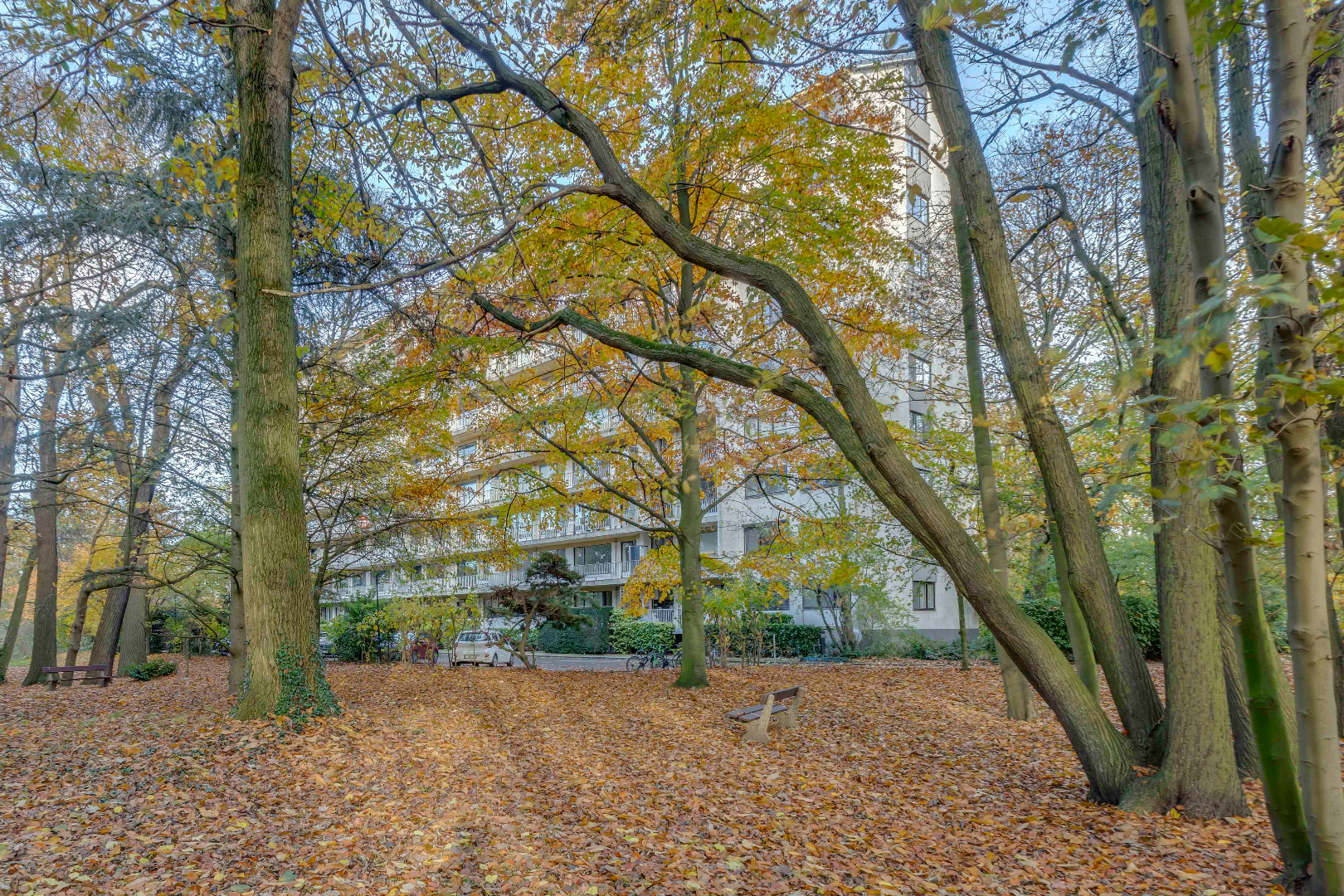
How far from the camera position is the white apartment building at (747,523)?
1364 centimetres

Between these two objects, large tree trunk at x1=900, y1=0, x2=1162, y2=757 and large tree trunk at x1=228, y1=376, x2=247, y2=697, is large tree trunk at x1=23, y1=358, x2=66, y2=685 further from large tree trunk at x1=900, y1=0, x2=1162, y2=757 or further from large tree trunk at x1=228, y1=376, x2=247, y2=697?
large tree trunk at x1=900, y1=0, x2=1162, y2=757

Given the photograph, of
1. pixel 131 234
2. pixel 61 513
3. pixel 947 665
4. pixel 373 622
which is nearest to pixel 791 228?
pixel 131 234

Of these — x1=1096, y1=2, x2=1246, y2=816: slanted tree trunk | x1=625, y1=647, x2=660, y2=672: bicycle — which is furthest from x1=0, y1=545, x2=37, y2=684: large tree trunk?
x1=1096, y1=2, x2=1246, y2=816: slanted tree trunk

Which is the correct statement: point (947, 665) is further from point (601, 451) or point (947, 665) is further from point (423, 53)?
point (423, 53)

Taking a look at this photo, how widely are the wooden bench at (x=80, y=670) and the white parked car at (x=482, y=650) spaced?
8.84m

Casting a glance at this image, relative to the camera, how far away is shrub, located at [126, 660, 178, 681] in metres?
15.4

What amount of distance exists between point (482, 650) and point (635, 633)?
6897mm

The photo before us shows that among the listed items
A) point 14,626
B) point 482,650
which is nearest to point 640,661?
point 482,650

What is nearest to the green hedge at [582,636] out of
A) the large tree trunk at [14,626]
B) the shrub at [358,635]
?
the shrub at [358,635]

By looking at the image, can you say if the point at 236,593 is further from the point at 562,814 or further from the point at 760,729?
the point at 760,729

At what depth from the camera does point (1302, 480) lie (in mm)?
2666

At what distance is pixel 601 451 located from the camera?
13.6 m

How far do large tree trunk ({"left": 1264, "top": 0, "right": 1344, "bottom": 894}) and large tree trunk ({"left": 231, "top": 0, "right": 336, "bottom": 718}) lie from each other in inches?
285

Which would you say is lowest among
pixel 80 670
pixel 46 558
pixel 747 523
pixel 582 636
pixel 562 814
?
pixel 582 636
